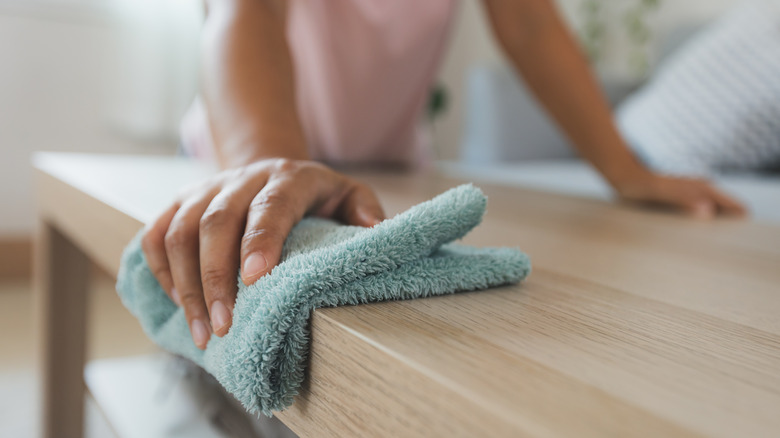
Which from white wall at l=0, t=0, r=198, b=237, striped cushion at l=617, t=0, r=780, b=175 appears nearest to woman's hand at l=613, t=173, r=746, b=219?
striped cushion at l=617, t=0, r=780, b=175

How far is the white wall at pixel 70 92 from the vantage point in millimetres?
1934

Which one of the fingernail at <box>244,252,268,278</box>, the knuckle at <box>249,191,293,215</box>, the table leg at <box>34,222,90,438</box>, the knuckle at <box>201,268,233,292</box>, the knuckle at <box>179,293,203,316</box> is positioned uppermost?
the knuckle at <box>249,191,293,215</box>

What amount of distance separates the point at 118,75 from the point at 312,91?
Answer: 1415 millimetres

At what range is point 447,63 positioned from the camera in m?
2.99

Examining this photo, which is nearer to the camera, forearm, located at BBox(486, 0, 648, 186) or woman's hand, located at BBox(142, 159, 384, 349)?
woman's hand, located at BBox(142, 159, 384, 349)

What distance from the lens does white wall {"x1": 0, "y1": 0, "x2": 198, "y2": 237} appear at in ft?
6.34

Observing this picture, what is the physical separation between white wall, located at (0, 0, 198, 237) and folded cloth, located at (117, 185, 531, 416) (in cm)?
199

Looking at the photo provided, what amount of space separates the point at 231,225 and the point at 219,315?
0.16 ft

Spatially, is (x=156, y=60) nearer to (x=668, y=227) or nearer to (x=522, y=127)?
(x=522, y=127)

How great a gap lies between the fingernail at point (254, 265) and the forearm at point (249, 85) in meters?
0.17

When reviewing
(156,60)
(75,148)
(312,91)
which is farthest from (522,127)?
(75,148)

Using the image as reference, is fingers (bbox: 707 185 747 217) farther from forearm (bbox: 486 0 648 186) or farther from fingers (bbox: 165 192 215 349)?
fingers (bbox: 165 192 215 349)

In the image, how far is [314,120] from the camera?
3.18ft

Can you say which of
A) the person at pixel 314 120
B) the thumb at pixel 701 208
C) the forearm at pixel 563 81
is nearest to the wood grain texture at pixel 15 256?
the person at pixel 314 120
